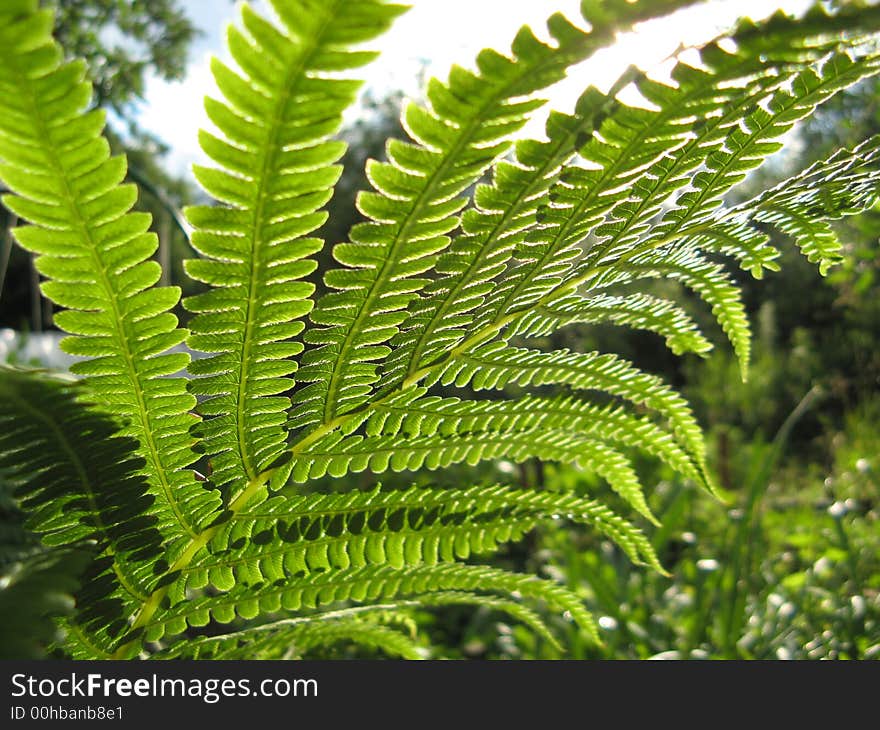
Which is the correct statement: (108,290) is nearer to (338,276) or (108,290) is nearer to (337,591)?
(338,276)

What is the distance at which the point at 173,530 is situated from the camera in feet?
1.62

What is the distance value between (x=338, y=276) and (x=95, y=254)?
0.15m

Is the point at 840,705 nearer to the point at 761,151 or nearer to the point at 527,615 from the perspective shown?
the point at 527,615


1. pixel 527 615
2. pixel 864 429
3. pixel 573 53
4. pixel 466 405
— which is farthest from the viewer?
pixel 864 429

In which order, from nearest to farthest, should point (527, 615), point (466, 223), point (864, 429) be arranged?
point (466, 223), point (527, 615), point (864, 429)

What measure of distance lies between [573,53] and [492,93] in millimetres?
44

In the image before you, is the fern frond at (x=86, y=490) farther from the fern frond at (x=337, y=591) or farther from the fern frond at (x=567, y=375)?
the fern frond at (x=567, y=375)

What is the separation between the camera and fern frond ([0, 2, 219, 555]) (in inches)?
12.2

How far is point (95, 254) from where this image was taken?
381mm

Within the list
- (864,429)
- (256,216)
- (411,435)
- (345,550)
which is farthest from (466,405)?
(864,429)

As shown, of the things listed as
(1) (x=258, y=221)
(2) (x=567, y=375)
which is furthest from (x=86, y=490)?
(2) (x=567, y=375)

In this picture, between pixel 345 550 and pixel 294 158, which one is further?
pixel 345 550

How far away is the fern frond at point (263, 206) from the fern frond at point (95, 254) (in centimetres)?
2

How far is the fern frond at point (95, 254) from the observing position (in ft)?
1.01
